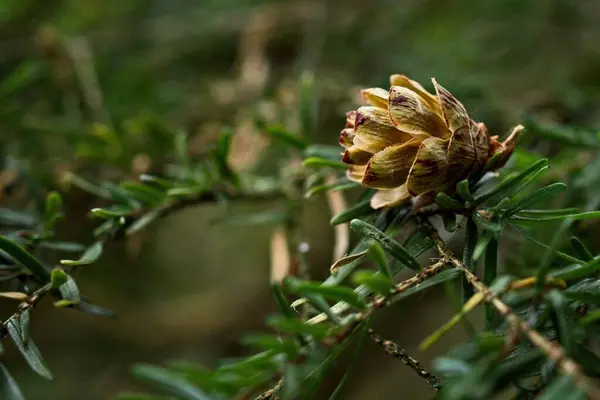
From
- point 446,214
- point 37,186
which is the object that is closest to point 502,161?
point 446,214

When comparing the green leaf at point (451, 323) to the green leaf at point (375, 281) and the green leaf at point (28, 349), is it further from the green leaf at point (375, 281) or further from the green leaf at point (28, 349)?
the green leaf at point (28, 349)

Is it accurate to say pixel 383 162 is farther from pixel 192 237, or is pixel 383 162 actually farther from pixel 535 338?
pixel 192 237

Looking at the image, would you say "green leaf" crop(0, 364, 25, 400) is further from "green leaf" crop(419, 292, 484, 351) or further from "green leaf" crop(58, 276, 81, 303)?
"green leaf" crop(419, 292, 484, 351)

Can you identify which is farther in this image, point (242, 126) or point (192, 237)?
point (192, 237)

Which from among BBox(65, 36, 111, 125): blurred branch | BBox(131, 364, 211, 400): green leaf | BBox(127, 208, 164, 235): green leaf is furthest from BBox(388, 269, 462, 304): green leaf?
BBox(65, 36, 111, 125): blurred branch

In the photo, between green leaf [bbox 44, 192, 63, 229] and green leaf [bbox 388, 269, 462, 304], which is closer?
green leaf [bbox 388, 269, 462, 304]

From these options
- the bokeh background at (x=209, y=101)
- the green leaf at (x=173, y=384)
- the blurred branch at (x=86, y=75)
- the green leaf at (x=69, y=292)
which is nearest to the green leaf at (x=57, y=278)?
the green leaf at (x=69, y=292)

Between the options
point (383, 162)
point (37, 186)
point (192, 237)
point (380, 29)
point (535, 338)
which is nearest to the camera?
point (535, 338)
